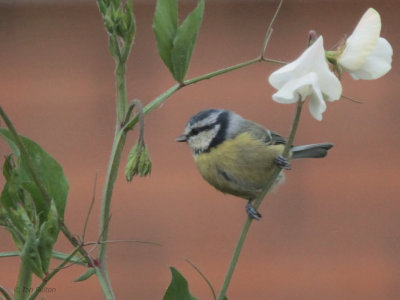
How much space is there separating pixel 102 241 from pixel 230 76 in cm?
162

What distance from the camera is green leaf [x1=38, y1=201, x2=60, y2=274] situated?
62 centimetres

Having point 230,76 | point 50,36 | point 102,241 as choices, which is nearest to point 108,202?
point 102,241

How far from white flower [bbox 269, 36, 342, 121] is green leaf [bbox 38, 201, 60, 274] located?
0.60 ft

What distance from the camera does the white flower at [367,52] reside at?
0.65m

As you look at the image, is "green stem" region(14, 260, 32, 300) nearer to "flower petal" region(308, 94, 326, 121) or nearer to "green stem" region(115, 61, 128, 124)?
"green stem" region(115, 61, 128, 124)

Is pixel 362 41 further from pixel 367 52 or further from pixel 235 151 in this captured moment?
pixel 235 151

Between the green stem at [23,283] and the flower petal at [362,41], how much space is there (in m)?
0.29

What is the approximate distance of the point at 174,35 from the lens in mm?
681

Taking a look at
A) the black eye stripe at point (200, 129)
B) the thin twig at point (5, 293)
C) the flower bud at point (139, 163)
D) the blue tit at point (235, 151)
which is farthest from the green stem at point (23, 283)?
the black eye stripe at point (200, 129)

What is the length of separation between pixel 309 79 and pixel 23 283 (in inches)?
10.2

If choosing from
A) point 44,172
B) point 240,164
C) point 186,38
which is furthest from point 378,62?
point 240,164

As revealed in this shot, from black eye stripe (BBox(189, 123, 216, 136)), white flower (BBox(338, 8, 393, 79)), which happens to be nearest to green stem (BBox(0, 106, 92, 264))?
white flower (BBox(338, 8, 393, 79))

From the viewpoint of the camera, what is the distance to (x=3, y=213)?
63 cm

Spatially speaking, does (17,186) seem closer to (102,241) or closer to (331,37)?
(102,241)
